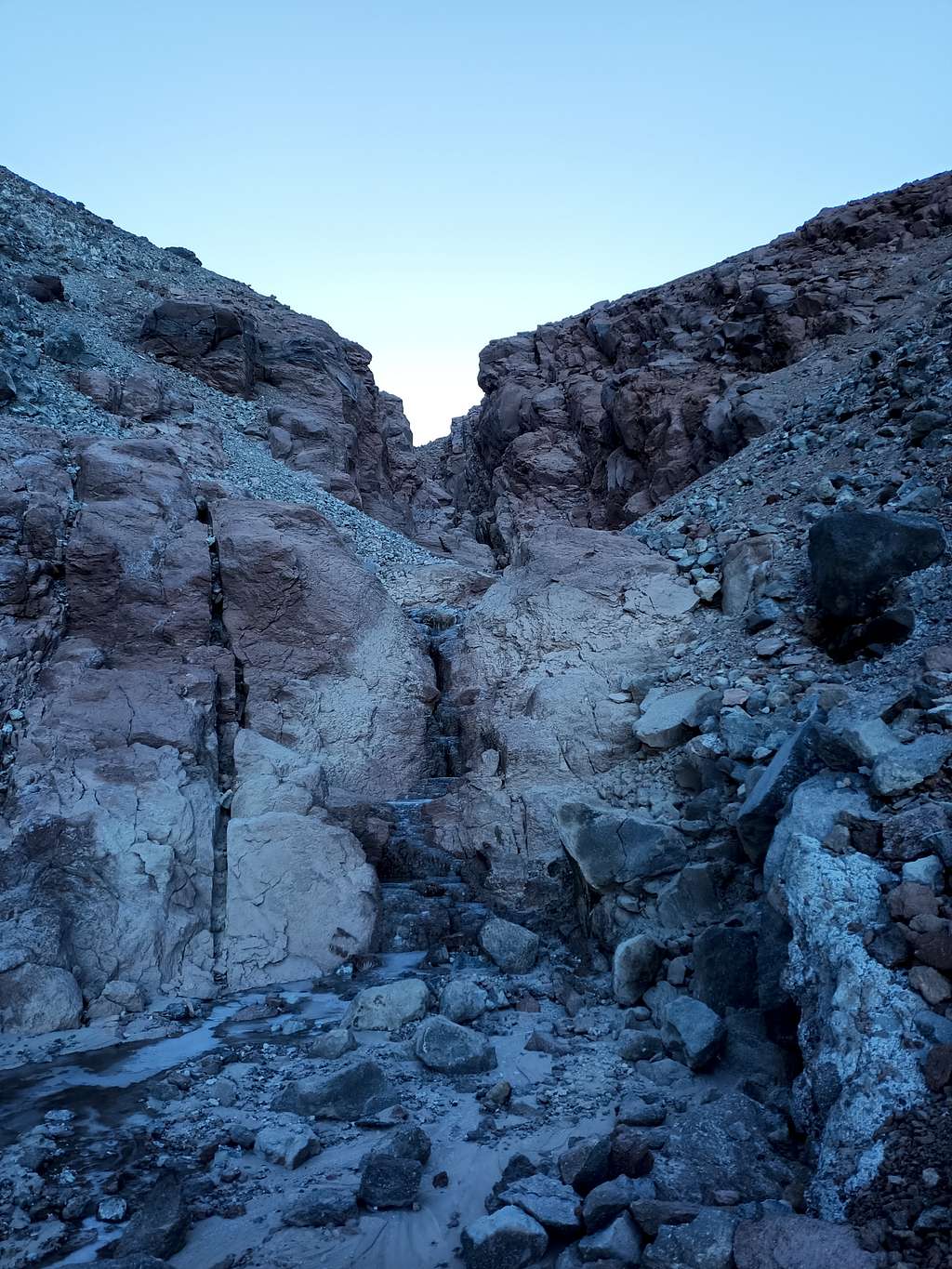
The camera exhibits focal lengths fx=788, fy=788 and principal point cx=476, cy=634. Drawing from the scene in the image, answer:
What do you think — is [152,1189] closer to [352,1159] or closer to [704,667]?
[352,1159]

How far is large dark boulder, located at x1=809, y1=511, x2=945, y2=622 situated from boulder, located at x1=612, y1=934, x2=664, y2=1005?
3347mm

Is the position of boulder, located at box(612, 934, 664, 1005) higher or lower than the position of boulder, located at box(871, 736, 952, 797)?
lower

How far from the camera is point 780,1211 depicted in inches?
127

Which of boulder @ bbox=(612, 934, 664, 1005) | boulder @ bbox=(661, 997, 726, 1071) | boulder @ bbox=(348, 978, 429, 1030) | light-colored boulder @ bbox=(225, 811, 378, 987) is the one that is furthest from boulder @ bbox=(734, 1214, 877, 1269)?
light-colored boulder @ bbox=(225, 811, 378, 987)

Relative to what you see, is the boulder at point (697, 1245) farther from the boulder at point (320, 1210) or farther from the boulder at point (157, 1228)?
the boulder at point (157, 1228)

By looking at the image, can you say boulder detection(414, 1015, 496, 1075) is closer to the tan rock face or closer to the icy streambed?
the icy streambed

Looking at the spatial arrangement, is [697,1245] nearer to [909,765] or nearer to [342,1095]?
[342,1095]

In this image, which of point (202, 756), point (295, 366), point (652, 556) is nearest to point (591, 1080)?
point (202, 756)

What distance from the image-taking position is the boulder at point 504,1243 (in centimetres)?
330

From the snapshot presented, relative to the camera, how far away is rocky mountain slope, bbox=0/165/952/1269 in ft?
11.4

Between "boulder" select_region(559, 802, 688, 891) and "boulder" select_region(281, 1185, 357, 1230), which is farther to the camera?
"boulder" select_region(559, 802, 688, 891)

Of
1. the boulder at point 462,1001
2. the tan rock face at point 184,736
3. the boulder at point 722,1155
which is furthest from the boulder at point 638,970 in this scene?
the tan rock face at point 184,736

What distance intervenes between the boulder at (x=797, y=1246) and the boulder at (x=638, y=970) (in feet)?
8.41

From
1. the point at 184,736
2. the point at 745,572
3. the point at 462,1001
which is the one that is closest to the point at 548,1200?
the point at 462,1001
